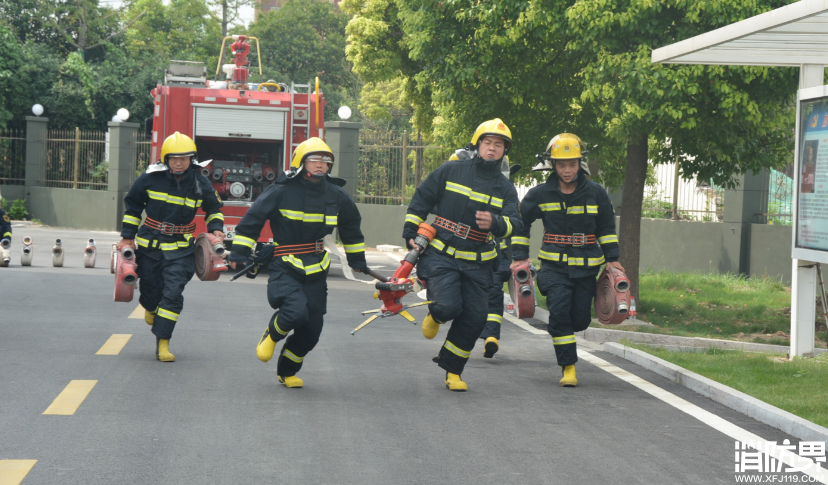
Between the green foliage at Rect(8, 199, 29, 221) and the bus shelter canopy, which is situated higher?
the bus shelter canopy

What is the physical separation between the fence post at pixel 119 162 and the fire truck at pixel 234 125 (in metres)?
11.2

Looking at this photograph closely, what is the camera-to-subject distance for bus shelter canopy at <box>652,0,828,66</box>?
7.51 m

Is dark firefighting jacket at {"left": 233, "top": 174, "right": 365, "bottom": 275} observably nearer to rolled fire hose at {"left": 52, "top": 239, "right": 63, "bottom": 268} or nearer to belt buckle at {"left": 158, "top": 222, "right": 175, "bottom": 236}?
belt buckle at {"left": 158, "top": 222, "right": 175, "bottom": 236}

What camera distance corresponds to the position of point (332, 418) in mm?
6059

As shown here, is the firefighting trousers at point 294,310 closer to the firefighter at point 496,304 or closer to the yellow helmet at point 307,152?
the yellow helmet at point 307,152

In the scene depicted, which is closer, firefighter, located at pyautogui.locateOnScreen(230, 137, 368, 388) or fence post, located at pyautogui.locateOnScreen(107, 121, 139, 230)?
firefighter, located at pyautogui.locateOnScreen(230, 137, 368, 388)

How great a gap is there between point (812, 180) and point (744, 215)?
8574 mm

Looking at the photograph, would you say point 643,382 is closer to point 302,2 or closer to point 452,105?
point 452,105

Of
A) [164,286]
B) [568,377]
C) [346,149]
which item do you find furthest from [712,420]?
[346,149]

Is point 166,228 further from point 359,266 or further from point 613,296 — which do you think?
point 613,296

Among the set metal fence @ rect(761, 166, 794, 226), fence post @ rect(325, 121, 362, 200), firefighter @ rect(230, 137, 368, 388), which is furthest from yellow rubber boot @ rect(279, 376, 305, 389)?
fence post @ rect(325, 121, 362, 200)

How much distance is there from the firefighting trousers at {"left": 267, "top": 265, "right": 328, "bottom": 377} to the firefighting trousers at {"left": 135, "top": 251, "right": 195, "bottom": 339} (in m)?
1.22

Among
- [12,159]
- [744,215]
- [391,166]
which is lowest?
[744,215]

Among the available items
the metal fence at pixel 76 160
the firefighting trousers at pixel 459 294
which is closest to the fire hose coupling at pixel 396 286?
the firefighting trousers at pixel 459 294
